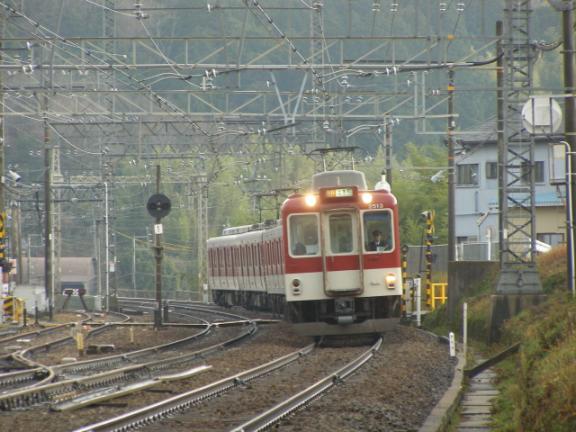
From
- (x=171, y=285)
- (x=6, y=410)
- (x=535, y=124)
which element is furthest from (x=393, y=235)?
(x=171, y=285)

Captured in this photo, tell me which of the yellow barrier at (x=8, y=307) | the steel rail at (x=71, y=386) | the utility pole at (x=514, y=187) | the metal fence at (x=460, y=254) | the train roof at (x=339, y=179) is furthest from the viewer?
the metal fence at (x=460, y=254)

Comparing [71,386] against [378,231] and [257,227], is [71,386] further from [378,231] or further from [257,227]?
[257,227]

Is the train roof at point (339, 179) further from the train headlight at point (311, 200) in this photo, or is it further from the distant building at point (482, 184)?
the distant building at point (482, 184)

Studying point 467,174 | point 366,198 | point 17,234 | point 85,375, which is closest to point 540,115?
point 366,198

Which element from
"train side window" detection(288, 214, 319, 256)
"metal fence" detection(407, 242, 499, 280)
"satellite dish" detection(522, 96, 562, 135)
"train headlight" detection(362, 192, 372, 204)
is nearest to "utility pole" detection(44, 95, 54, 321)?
"metal fence" detection(407, 242, 499, 280)

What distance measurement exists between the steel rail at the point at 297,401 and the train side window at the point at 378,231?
4.29 m

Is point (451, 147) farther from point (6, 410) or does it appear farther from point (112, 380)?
point (6, 410)

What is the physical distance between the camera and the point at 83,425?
11.3 m

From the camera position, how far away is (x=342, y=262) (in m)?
22.4

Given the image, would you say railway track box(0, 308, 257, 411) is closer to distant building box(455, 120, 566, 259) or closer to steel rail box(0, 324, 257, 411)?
steel rail box(0, 324, 257, 411)

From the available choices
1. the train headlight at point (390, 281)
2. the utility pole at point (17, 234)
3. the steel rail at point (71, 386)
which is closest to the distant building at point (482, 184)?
the utility pole at point (17, 234)

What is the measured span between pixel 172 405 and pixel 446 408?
2.65 m

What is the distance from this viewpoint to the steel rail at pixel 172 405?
10906 millimetres

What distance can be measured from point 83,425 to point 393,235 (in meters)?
12.0
